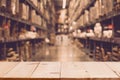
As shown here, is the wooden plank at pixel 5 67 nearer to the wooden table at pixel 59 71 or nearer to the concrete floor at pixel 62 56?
the wooden table at pixel 59 71

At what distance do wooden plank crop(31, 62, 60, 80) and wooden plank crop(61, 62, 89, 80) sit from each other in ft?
0.08

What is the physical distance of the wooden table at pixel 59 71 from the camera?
1.07m

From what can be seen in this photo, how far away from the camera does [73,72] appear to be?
46.0 inches

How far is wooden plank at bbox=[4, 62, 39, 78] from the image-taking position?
1.10 metres

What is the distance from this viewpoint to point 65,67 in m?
1.29

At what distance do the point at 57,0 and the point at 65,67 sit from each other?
1697 centimetres

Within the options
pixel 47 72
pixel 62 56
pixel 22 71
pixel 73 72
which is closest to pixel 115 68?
pixel 73 72

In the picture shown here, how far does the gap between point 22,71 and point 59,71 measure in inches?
6.2

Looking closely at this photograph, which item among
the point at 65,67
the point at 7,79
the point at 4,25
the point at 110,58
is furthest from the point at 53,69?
the point at 110,58

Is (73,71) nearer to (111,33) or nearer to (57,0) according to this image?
(111,33)

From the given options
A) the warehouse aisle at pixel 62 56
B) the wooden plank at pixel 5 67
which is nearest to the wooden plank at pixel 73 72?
the wooden plank at pixel 5 67

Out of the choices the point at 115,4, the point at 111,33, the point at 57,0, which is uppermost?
the point at 57,0

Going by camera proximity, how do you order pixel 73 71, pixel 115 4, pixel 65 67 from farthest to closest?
1. pixel 115 4
2. pixel 65 67
3. pixel 73 71

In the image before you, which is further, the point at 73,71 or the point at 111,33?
the point at 111,33
